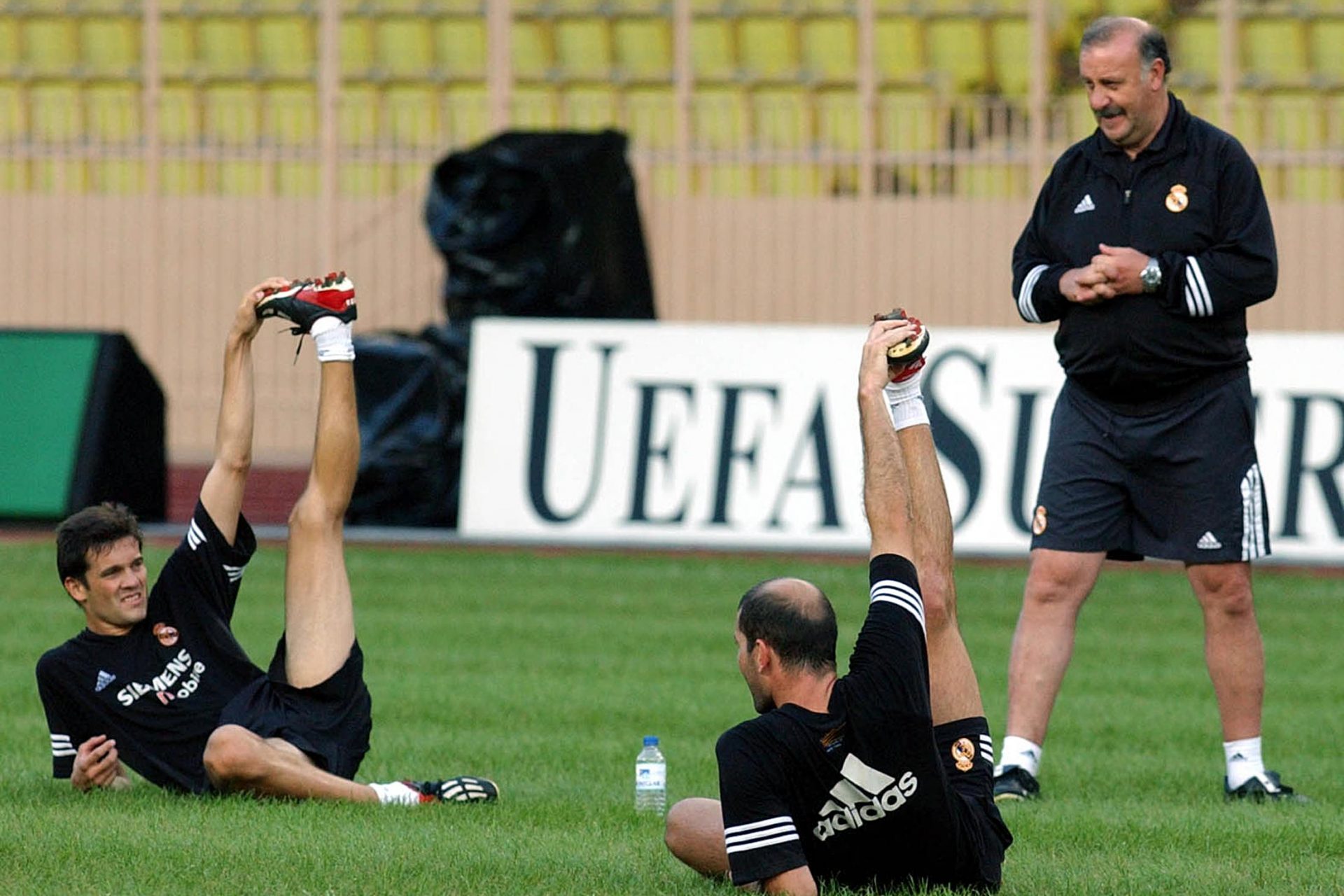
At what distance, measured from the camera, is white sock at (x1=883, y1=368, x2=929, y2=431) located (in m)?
5.36

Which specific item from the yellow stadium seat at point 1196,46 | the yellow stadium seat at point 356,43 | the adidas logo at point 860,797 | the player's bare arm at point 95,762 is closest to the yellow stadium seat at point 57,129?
the yellow stadium seat at point 356,43

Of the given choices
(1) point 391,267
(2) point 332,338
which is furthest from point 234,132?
(2) point 332,338

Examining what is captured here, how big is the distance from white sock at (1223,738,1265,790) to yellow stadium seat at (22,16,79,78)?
19.2 m

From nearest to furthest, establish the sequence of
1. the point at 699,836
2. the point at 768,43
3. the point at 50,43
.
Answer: the point at 699,836 → the point at 768,43 → the point at 50,43

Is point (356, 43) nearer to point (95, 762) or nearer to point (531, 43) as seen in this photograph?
point (531, 43)

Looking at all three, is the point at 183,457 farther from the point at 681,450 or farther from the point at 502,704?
the point at 502,704

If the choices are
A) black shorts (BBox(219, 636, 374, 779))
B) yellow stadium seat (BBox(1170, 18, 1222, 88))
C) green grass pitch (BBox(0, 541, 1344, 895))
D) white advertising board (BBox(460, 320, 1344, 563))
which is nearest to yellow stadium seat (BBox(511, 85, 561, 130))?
yellow stadium seat (BBox(1170, 18, 1222, 88))

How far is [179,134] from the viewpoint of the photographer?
23.1m

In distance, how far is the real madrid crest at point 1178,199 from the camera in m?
7.15

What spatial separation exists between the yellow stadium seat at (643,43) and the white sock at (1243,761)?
16.6 meters

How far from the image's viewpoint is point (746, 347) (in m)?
14.8

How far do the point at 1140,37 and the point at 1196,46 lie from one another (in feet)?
51.9

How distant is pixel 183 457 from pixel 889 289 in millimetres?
6900

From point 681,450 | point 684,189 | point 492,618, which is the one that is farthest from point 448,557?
point 684,189
